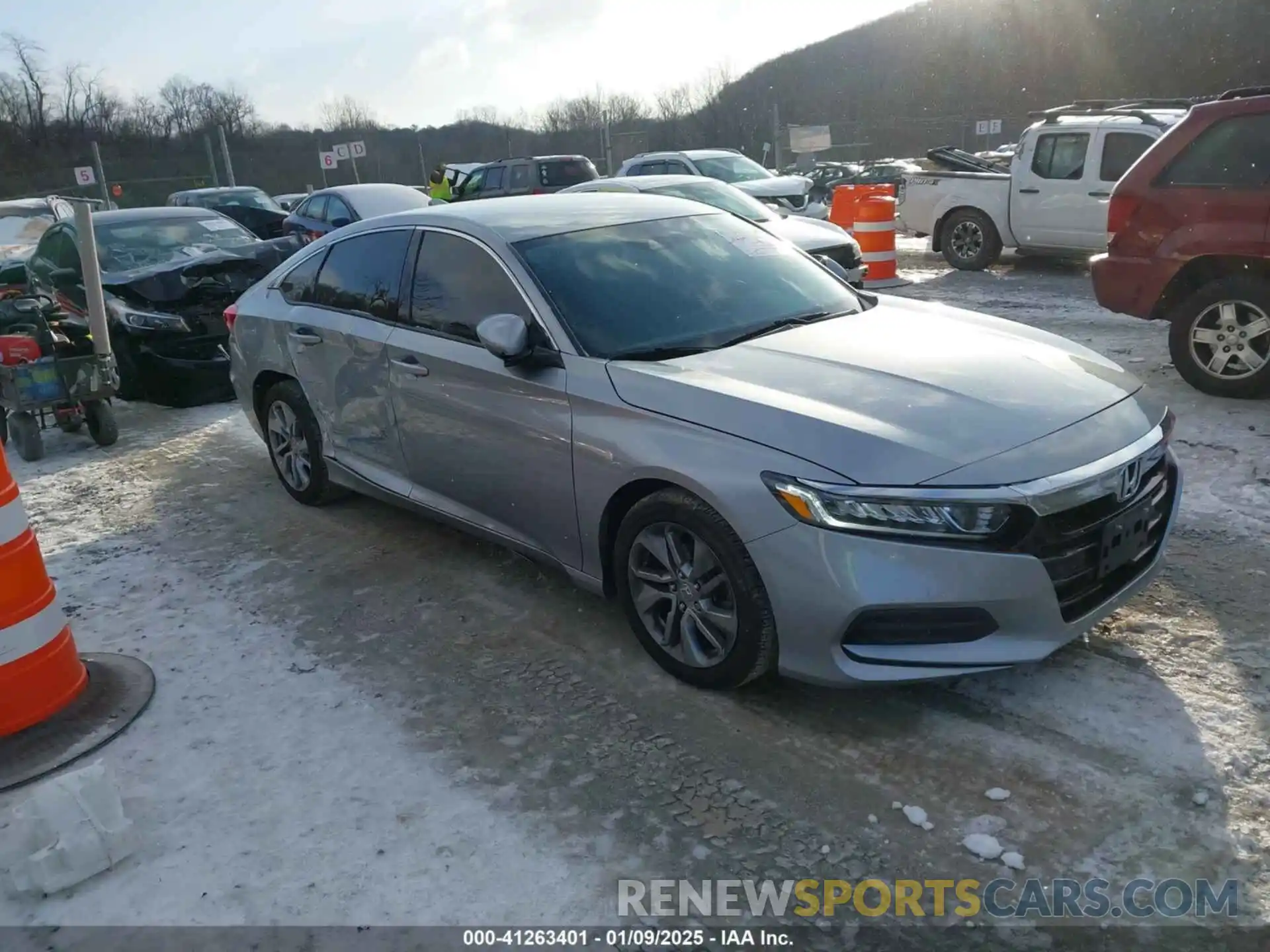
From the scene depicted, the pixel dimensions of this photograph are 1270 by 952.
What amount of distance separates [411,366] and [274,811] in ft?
6.97

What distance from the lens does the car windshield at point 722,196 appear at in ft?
37.1

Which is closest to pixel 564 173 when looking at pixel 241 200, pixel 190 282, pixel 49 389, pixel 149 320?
pixel 241 200

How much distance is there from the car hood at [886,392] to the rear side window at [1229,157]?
10.3ft

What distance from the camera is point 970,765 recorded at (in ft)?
10.4

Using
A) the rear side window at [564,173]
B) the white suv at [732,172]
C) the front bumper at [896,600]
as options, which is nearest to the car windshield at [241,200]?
the rear side window at [564,173]

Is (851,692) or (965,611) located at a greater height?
(965,611)

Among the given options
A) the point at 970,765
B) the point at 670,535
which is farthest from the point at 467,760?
the point at 970,765

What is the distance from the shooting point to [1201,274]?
6520 mm

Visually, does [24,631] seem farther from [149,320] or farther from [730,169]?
[730,169]

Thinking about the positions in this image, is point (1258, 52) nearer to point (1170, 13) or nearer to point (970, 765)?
point (1170, 13)

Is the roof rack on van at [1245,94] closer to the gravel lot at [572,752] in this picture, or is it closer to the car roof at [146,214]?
the gravel lot at [572,752]

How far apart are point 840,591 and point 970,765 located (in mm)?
712

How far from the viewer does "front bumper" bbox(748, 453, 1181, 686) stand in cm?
304

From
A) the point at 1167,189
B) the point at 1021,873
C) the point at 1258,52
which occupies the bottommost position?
the point at 1021,873
